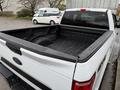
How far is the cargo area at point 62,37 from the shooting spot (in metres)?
3.52

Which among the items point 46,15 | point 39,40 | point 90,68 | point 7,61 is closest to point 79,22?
point 39,40

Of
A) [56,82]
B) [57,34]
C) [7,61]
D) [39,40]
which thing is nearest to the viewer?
[56,82]

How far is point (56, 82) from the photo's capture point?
1648mm

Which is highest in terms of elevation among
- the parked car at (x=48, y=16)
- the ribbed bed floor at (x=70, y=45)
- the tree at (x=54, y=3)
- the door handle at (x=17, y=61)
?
the door handle at (x=17, y=61)

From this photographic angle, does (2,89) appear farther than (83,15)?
No

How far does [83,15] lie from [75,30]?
457 mm

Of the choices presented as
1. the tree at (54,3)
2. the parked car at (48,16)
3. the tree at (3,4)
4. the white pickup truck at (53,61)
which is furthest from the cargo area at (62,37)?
the tree at (3,4)

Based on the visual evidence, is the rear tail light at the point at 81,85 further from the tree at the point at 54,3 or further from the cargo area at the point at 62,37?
the tree at the point at 54,3

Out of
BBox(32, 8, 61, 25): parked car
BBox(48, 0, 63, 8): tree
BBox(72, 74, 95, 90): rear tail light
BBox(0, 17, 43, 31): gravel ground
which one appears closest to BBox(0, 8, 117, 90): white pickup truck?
BBox(72, 74, 95, 90): rear tail light

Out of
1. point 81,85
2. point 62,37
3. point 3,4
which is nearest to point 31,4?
point 3,4

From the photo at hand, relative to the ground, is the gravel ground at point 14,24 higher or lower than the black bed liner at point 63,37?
lower

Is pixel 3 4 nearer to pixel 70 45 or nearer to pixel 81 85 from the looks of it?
pixel 70 45

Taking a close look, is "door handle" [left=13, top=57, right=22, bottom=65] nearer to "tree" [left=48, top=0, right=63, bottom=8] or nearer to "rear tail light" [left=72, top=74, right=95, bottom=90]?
"rear tail light" [left=72, top=74, right=95, bottom=90]

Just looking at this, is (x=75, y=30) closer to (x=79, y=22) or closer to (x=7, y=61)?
(x=79, y=22)
